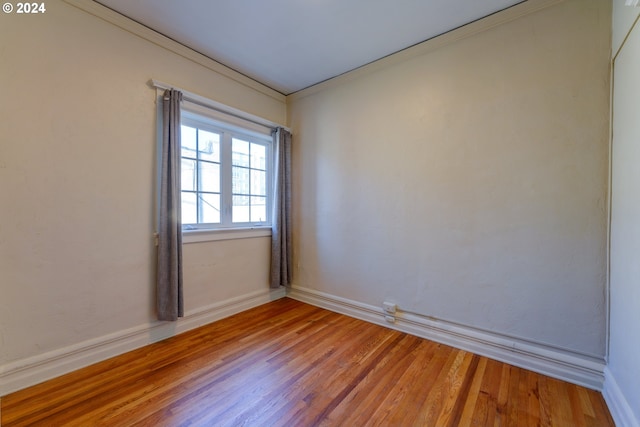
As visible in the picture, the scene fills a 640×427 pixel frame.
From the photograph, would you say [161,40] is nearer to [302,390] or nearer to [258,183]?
[258,183]

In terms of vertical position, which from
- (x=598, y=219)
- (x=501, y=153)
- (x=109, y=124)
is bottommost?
(x=598, y=219)

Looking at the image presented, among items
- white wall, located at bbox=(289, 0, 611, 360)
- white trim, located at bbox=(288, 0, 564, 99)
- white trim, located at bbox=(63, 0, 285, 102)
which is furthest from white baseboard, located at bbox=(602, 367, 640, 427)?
white trim, located at bbox=(63, 0, 285, 102)

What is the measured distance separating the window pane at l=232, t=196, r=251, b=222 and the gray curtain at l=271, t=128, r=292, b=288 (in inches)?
12.8

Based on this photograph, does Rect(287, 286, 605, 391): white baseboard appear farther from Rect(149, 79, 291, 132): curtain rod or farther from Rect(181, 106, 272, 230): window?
Rect(149, 79, 291, 132): curtain rod

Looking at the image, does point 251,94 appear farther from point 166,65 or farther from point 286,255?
point 286,255

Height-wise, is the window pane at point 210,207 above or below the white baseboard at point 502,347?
above

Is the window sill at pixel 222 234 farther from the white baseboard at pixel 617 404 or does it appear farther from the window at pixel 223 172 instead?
the white baseboard at pixel 617 404

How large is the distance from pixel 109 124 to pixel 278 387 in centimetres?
224

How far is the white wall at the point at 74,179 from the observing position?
1.64 m

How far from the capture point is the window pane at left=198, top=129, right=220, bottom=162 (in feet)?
8.63

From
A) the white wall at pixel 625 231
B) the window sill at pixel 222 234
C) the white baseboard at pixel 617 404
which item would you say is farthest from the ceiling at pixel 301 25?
the white baseboard at pixel 617 404

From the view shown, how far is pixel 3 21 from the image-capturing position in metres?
1.60

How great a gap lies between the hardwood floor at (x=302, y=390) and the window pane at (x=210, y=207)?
1.12 m

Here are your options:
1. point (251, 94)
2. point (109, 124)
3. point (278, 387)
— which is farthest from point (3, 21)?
point (278, 387)
